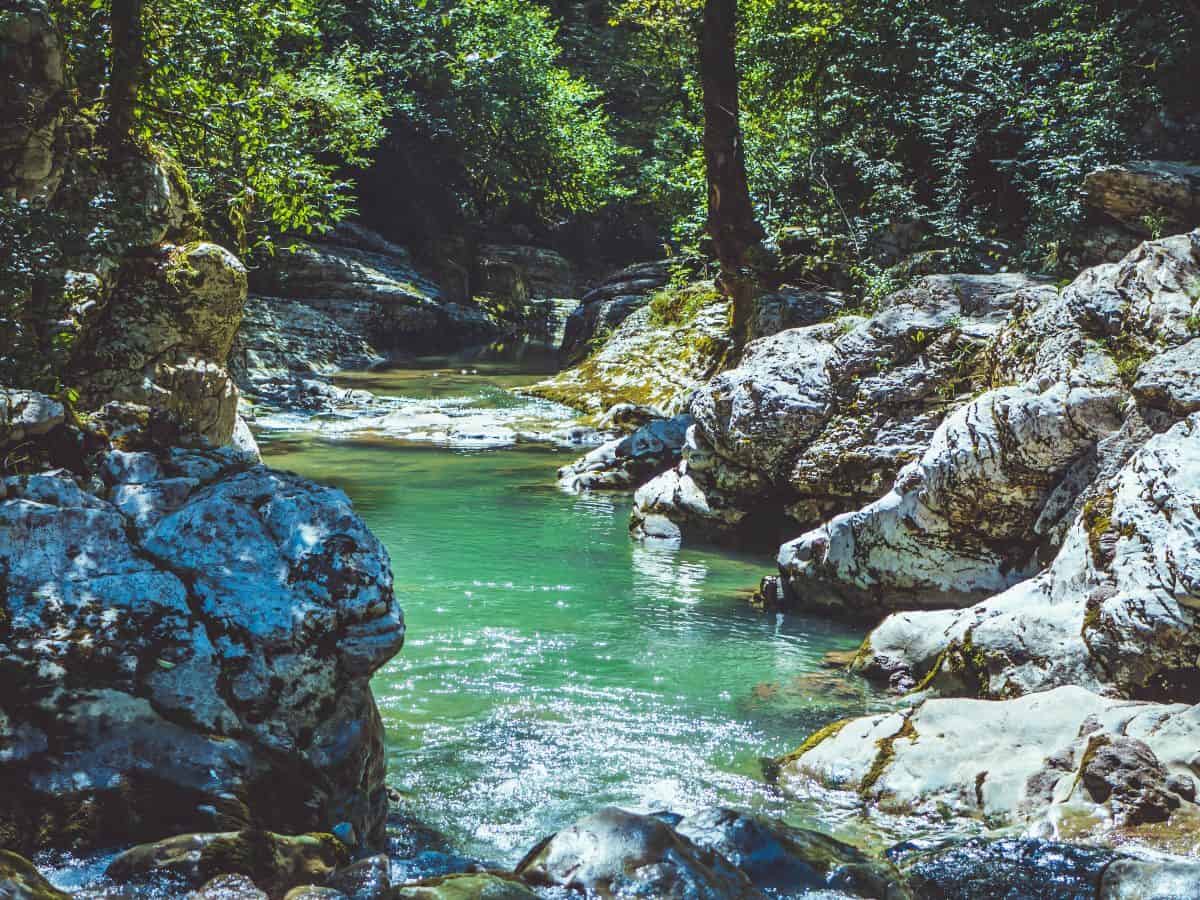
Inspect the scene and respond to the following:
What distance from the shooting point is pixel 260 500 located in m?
4.77

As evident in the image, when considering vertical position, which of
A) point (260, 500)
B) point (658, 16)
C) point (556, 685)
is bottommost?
point (556, 685)

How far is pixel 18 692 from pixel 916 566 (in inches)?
260

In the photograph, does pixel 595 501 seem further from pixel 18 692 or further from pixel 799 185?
pixel 18 692

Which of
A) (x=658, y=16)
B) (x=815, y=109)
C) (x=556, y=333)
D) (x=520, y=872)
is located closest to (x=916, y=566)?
(x=520, y=872)

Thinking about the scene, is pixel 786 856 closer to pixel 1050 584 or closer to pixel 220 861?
pixel 220 861

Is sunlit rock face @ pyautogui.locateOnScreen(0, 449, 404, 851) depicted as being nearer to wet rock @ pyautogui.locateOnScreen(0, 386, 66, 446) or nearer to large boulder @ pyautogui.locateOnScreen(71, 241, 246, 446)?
wet rock @ pyautogui.locateOnScreen(0, 386, 66, 446)

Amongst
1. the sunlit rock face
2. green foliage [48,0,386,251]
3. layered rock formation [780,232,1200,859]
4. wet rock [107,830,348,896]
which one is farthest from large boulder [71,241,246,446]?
wet rock [107,830,348,896]

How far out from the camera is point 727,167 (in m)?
15.8

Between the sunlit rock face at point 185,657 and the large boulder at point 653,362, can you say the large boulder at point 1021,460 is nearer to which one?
the sunlit rock face at point 185,657

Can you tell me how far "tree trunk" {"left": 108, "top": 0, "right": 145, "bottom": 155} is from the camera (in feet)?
34.3

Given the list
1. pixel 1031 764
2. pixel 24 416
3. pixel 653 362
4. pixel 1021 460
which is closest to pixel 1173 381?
pixel 1021 460

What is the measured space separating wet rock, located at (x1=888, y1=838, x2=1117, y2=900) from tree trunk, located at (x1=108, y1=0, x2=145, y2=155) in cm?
1018

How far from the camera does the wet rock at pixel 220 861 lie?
345 cm

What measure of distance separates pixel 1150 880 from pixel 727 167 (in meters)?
13.7
